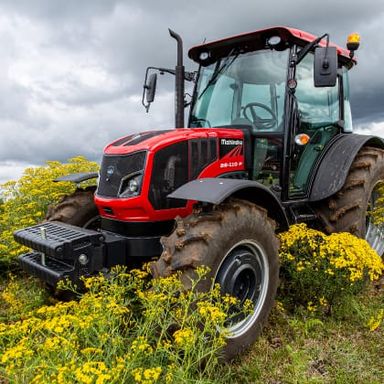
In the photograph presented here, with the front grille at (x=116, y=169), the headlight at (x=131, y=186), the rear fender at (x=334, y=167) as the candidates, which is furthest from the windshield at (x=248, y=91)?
the headlight at (x=131, y=186)

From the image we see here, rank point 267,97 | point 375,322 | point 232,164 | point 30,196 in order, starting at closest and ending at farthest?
1. point 375,322
2. point 232,164
3. point 267,97
4. point 30,196

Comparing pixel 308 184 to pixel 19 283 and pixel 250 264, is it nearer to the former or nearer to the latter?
pixel 250 264

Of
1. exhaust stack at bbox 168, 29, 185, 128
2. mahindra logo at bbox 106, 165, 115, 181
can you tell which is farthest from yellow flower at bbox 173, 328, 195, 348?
exhaust stack at bbox 168, 29, 185, 128

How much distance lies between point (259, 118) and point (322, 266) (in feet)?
5.34

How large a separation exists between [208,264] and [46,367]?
1215 millimetres

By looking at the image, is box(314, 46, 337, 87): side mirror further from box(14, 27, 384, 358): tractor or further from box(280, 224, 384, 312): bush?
box(280, 224, 384, 312): bush

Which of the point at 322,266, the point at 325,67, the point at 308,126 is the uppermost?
the point at 325,67

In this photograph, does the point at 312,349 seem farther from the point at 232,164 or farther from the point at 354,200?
the point at 354,200

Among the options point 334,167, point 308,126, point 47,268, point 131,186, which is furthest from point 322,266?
point 47,268

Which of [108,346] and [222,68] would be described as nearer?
[108,346]

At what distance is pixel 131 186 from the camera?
3.37 meters

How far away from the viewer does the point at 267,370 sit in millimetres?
2922

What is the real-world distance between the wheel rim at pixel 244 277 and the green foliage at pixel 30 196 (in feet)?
9.13

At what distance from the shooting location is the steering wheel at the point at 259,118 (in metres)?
4.22
